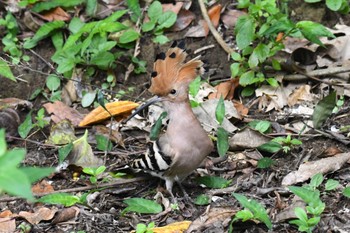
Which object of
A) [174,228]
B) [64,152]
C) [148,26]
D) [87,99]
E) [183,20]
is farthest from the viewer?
[183,20]

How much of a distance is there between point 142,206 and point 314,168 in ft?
3.90

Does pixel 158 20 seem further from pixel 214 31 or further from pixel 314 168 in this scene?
pixel 314 168

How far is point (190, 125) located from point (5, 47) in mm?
2417

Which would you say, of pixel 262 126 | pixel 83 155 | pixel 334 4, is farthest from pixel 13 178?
pixel 334 4

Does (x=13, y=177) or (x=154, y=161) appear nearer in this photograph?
(x=13, y=177)

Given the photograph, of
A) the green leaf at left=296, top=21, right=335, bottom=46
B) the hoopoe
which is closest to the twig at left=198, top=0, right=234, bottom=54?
the green leaf at left=296, top=21, right=335, bottom=46

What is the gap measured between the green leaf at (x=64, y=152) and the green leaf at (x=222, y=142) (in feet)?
3.63

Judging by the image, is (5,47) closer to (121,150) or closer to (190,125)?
(121,150)

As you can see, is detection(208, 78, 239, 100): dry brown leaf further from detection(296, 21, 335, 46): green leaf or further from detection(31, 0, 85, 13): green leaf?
detection(31, 0, 85, 13): green leaf

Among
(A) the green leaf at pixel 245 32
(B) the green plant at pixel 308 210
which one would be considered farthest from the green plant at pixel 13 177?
(A) the green leaf at pixel 245 32

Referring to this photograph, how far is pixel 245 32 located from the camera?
208 inches

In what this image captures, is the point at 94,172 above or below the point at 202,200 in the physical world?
above

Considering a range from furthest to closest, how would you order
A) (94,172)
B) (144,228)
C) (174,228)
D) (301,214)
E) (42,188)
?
(42,188)
(94,172)
(174,228)
(144,228)
(301,214)

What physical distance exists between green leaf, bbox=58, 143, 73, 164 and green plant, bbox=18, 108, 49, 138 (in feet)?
1.45
